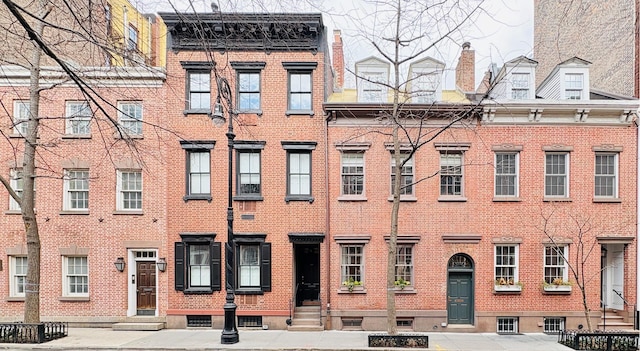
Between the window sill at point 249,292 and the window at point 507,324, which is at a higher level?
the window sill at point 249,292

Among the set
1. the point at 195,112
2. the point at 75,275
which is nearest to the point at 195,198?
the point at 195,112

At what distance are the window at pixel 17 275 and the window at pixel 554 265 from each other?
21.3m

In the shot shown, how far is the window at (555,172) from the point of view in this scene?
14609 mm

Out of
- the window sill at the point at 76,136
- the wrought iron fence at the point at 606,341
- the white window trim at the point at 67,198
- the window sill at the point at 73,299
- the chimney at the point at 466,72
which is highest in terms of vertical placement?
the chimney at the point at 466,72

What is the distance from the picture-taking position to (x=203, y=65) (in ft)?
49.1

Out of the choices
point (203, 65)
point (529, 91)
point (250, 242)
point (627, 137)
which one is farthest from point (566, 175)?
point (203, 65)

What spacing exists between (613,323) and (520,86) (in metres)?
10.2

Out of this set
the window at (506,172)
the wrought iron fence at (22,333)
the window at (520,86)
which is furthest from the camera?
the window at (520,86)

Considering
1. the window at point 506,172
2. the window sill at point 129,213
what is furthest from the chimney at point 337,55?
the window sill at point 129,213

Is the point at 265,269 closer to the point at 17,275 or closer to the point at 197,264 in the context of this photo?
the point at 197,264

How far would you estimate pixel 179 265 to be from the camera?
14648 millimetres

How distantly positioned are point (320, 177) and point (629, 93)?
13.6 meters

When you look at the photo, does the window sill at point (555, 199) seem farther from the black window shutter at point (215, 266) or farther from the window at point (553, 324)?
the black window shutter at point (215, 266)

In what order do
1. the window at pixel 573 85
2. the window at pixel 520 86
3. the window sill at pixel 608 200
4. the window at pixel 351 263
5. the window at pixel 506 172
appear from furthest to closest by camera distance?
the window at pixel 520 86 → the window at pixel 573 85 → the window at pixel 506 172 → the window at pixel 351 263 → the window sill at pixel 608 200
